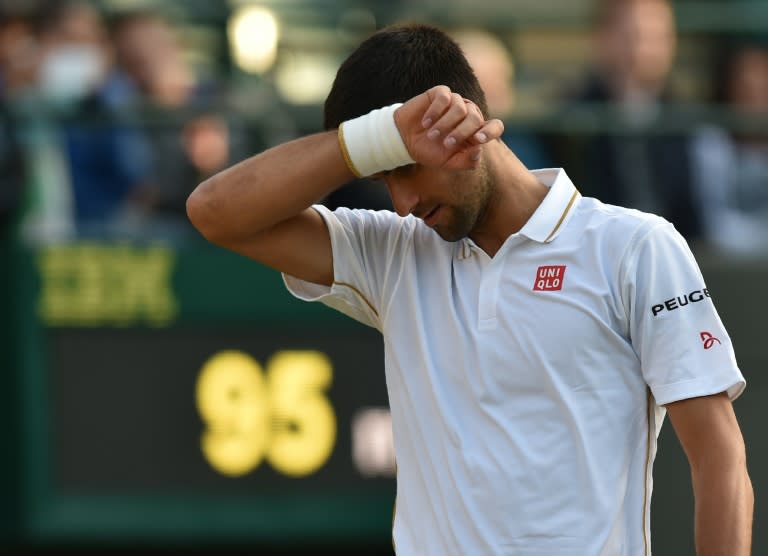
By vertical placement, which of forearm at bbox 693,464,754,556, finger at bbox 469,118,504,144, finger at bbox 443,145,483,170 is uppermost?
finger at bbox 469,118,504,144

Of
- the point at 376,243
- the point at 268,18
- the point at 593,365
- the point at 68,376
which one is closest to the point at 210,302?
the point at 68,376

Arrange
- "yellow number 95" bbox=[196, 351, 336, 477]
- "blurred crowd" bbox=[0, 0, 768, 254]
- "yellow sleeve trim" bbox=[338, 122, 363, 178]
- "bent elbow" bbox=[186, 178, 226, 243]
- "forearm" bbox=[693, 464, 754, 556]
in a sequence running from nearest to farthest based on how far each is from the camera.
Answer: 1. "forearm" bbox=[693, 464, 754, 556]
2. "yellow sleeve trim" bbox=[338, 122, 363, 178]
3. "bent elbow" bbox=[186, 178, 226, 243]
4. "yellow number 95" bbox=[196, 351, 336, 477]
5. "blurred crowd" bbox=[0, 0, 768, 254]

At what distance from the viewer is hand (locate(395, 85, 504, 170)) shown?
9.15 feet

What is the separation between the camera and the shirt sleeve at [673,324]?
9.18ft

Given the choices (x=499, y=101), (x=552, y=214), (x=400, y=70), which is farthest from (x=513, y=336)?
(x=499, y=101)

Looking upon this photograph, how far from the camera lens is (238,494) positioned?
6.62m

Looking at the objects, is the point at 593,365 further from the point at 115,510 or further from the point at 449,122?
the point at 115,510

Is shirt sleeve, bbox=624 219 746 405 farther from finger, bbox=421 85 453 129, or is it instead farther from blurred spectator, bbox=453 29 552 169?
blurred spectator, bbox=453 29 552 169

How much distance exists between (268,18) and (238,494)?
2.87 meters

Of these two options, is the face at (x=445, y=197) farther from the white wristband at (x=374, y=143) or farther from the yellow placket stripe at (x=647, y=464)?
the yellow placket stripe at (x=647, y=464)

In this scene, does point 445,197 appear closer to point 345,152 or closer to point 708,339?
point 345,152

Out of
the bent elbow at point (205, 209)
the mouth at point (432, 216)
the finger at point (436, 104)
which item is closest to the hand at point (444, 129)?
the finger at point (436, 104)

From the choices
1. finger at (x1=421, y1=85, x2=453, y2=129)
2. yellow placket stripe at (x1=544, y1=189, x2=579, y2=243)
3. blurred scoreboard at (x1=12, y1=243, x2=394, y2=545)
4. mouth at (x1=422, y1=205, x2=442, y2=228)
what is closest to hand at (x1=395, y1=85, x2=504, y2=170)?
finger at (x1=421, y1=85, x2=453, y2=129)

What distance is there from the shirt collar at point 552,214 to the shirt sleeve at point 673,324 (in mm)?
180
